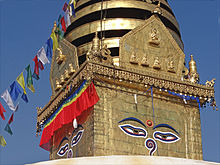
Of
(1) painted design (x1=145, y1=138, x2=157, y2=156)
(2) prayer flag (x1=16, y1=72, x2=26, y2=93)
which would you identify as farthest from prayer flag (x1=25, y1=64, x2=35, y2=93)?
(1) painted design (x1=145, y1=138, x2=157, y2=156)

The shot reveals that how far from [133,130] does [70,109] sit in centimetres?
307

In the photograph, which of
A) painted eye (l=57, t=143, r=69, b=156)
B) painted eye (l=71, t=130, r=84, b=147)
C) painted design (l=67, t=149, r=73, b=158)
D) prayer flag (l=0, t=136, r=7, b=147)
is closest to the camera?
prayer flag (l=0, t=136, r=7, b=147)

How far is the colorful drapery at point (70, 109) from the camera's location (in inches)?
811

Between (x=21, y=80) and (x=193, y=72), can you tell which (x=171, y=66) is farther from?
(x=21, y=80)

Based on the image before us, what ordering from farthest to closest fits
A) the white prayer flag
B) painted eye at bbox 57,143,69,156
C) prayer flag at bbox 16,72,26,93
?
painted eye at bbox 57,143,69,156
the white prayer flag
prayer flag at bbox 16,72,26,93

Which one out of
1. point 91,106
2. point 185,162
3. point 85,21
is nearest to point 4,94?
point 91,106

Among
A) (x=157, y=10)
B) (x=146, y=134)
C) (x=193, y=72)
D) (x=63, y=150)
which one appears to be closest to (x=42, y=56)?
(x=63, y=150)

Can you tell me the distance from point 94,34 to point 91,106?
199 inches

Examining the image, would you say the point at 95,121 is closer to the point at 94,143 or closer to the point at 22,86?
the point at 94,143

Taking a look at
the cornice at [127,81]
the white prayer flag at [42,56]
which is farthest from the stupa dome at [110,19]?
the white prayer flag at [42,56]

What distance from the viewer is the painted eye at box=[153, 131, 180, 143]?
21.3 meters

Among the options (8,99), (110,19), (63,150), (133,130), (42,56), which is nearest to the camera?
(8,99)

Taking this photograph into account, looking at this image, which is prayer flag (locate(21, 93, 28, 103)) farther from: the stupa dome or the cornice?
the stupa dome

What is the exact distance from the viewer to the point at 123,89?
70.8ft
